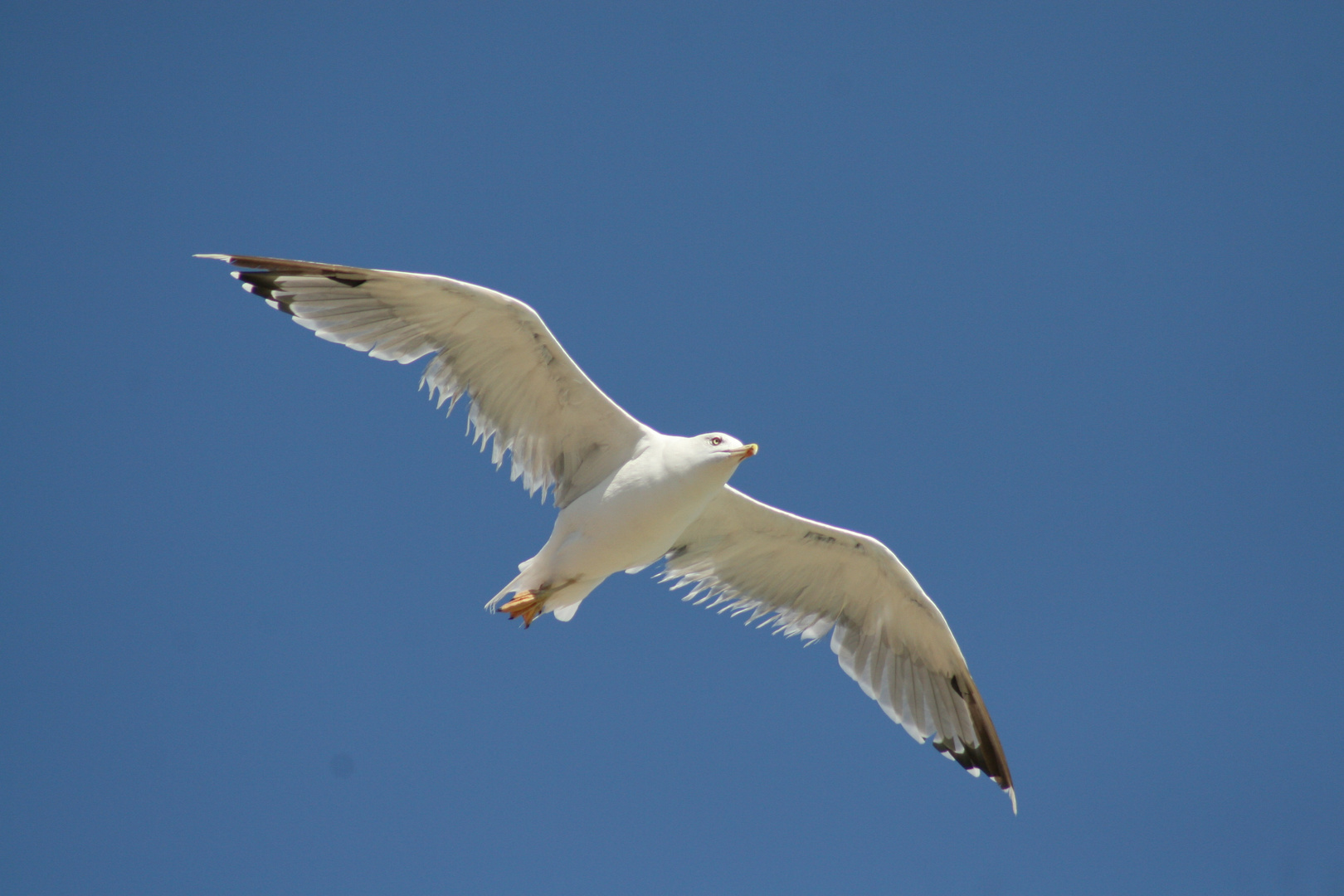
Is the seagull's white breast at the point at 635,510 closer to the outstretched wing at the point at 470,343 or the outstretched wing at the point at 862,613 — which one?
the outstretched wing at the point at 470,343

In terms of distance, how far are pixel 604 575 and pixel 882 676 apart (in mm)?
2709

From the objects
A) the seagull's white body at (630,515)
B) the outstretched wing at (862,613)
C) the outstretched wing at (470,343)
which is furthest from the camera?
the outstretched wing at (862,613)

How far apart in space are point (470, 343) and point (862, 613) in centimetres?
393

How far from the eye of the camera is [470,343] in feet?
28.1

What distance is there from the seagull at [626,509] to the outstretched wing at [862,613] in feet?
0.04

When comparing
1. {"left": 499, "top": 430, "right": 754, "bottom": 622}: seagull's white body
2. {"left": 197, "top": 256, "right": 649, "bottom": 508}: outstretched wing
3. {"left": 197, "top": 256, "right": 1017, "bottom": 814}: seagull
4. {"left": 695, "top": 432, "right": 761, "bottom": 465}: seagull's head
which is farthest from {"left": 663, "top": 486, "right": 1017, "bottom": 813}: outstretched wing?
{"left": 197, "top": 256, "right": 649, "bottom": 508}: outstretched wing

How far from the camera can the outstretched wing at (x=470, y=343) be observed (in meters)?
8.34

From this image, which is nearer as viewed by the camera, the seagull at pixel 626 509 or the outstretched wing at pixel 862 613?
the seagull at pixel 626 509

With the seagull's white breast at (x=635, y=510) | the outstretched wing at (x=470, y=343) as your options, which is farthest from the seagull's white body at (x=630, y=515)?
the outstretched wing at (x=470, y=343)

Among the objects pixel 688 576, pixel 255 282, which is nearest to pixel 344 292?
pixel 255 282

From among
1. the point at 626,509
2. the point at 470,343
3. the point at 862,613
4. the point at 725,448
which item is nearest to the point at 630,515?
the point at 626,509

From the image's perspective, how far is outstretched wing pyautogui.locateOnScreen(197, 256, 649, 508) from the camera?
8336 millimetres

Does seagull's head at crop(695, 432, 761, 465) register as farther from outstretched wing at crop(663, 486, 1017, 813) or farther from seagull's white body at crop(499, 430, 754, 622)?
outstretched wing at crop(663, 486, 1017, 813)

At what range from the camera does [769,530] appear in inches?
378
